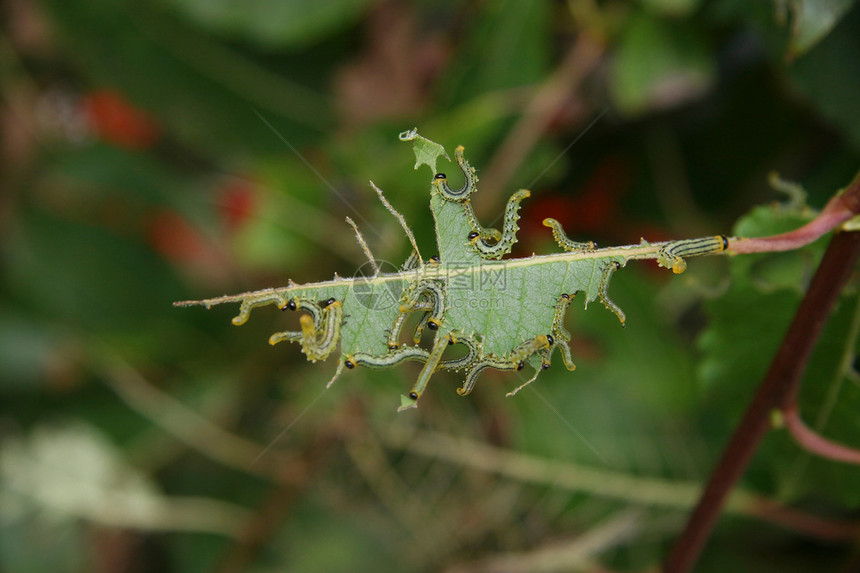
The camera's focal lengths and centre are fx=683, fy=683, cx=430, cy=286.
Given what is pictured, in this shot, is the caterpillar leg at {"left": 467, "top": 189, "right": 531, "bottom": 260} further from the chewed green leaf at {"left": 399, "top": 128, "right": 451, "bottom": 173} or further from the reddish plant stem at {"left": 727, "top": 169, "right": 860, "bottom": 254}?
the reddish plant stem at {"left": 727, "top": 169, "right": 860, "bottom": 254}

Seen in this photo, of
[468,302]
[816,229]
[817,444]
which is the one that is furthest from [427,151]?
[817,444]

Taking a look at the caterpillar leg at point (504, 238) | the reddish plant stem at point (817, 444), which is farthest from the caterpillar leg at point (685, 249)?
the reddish plant stem at point (817, 444)

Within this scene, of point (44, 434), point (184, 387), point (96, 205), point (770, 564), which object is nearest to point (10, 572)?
point (44, 434)

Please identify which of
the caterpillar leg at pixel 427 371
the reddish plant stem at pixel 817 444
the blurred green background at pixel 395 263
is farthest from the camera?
the blurred green background at pixel 395 263

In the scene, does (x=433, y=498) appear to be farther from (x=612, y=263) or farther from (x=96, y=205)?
(x=96, y=205)

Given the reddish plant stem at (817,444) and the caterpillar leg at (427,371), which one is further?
the reddish plant stem at (817,444)

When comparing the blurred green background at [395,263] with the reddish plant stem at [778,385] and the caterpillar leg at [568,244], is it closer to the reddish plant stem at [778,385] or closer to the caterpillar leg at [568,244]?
the reddish plant stem at [778,385]

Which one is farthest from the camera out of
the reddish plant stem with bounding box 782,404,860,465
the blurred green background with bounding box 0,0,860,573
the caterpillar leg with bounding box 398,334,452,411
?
the blurred green background with bounding box 0,0,860,573

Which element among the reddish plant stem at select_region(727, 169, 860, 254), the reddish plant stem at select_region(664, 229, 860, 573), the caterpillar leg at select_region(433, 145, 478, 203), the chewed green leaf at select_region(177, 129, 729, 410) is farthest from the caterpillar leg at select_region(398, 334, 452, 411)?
the reddish plant stem at select_region(664, 229, 860, 573)

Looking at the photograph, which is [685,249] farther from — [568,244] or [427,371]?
[427,371]
